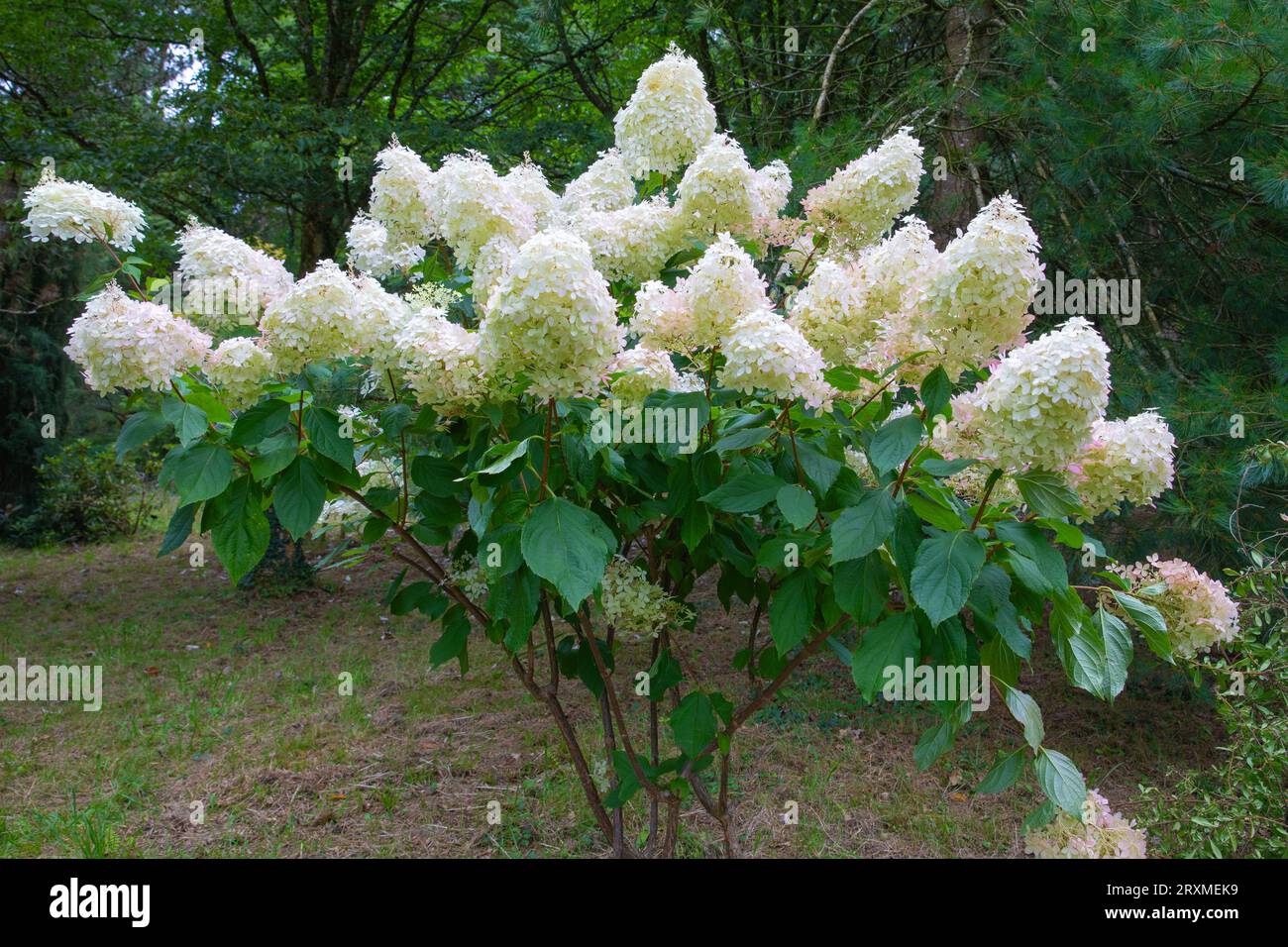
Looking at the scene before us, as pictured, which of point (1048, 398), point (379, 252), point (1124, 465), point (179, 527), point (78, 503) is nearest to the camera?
point (1048, 398)

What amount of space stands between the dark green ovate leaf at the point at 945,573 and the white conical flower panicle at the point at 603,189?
1.38 m

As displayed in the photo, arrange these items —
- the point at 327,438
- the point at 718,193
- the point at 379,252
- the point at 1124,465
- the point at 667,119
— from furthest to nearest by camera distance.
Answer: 1. the point at 379,252
2. the point at 667,119
3. the point at 718,193
4. the point at 327,438
5. the point at 1124,465

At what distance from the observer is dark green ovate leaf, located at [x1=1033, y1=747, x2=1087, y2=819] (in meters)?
1.76

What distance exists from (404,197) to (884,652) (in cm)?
164

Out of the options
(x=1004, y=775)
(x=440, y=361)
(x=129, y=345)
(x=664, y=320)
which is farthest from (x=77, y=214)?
(x=1004, y=775)

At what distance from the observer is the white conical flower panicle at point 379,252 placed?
2.48 meters

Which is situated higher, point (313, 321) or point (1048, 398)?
point (313, 321)

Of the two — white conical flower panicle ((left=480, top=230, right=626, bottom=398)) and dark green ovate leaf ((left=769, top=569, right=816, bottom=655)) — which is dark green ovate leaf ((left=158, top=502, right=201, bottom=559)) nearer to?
white conical flower panicle ((left=480, top=230, right=626, bottom=398))

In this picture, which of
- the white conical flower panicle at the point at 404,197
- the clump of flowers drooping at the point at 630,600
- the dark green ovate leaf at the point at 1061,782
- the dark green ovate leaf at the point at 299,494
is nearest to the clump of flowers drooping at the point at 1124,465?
the dark green ovate leaf at the point at 1061,782

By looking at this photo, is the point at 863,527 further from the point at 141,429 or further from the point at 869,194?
the point at 141,429

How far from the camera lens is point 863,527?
1581 mm

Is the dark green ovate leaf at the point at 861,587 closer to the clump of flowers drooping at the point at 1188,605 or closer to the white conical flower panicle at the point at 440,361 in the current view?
the clump of flowers drooping at the point at 1188,605

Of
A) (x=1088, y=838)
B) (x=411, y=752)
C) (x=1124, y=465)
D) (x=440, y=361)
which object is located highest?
(x=440, y=361)

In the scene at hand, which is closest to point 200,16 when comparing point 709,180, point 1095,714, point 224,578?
point 224,578
